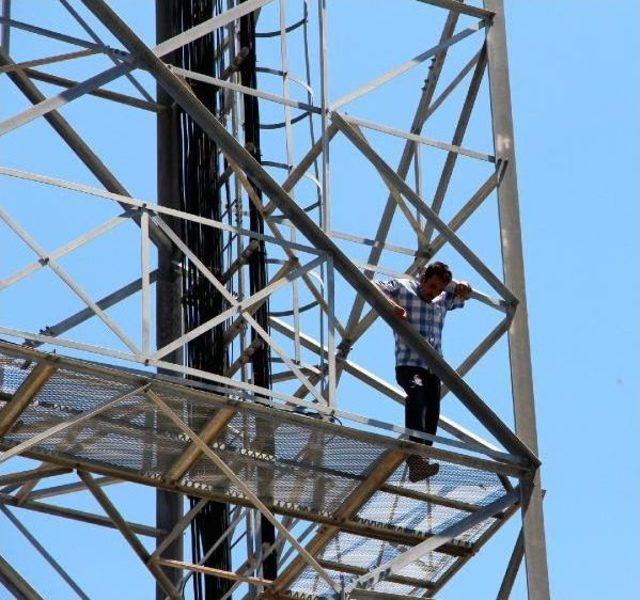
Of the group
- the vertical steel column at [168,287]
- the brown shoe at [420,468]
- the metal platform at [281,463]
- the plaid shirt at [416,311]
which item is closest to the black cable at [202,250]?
the vertical steel column at [168,287]

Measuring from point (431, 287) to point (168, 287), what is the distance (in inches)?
123

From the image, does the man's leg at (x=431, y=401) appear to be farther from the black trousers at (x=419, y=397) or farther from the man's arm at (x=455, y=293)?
the man's arm at (x=455, y=293)

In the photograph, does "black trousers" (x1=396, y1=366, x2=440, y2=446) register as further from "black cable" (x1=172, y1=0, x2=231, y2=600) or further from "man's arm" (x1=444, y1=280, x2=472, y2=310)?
"black cable" (x1=172, y1=0, x2=231, y2=600)

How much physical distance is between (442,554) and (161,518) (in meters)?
2.89

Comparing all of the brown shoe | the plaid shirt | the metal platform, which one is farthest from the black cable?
the brown shoe

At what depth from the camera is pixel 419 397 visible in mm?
19375

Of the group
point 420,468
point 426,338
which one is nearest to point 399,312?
point 426,338

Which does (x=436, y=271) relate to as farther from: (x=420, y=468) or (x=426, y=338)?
(x=420, y=468)

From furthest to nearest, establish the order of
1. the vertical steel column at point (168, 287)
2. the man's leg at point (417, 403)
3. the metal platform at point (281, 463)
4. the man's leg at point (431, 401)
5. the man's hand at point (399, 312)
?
the vertical steel column at point (168, 287) < the man's leg at point (431, 401) < the man's leg at point (417, 403) < the man's hand at point (399, 312) < the metal platform at point (281, 463)

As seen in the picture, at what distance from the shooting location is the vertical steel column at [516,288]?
1902 cm

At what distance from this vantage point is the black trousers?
761 inches

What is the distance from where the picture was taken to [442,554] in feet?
68.2

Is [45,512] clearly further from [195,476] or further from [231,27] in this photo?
[231,27]

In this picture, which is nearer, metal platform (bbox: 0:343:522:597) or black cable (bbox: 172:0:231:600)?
metal platform (bbox: 0:343:522:597)
